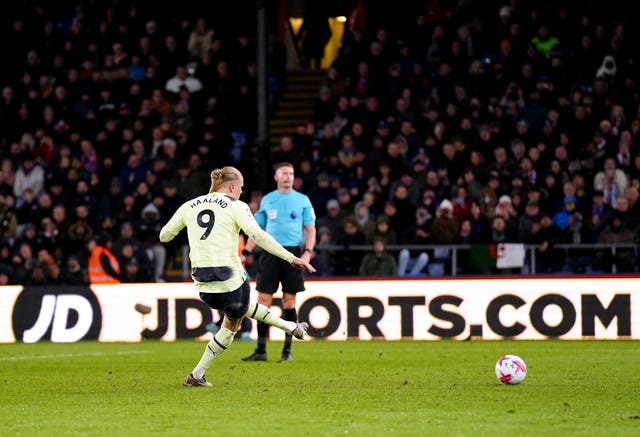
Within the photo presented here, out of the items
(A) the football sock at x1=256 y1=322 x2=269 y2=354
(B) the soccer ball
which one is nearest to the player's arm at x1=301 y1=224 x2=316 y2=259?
(A) the football sock at x1=256 y1=322 x2=269 y2=354

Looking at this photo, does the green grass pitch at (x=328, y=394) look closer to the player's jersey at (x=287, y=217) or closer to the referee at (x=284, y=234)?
the referee at (x=284, y=234)

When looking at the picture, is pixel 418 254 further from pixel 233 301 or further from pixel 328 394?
pixel 328 394

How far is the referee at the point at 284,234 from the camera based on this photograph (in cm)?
1430

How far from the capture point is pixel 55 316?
19.4m

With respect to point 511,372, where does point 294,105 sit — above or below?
above

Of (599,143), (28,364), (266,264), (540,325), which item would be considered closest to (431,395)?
(266,264)

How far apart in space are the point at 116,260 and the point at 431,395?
39.5ft

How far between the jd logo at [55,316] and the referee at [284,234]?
554cm

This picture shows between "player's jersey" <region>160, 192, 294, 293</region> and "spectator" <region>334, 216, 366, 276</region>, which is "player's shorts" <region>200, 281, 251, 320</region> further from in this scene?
"spectator" <region>334, 216, 366, 276</region>

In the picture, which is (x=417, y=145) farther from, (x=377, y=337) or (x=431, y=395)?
(x=431, y=395)

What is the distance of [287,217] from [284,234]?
187 millimetres

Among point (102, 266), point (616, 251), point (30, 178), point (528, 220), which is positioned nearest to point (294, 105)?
point (30, 178)

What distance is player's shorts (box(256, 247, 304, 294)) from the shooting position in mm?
14461

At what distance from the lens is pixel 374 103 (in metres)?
24.4
